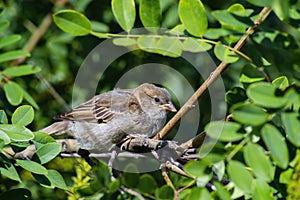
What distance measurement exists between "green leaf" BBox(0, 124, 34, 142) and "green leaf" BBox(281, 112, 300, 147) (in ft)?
3.14

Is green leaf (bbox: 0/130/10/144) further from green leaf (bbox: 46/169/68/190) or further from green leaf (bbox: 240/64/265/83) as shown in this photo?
green leaf (bbox: 240/64/265/83)

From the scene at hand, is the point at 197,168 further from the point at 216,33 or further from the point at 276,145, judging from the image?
the point at 216,33

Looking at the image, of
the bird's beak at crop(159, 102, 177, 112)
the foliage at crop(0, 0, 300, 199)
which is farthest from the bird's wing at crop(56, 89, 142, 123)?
the foliage at crop(0, 0, 300, 199)

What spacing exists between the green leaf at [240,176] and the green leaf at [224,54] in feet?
1.22

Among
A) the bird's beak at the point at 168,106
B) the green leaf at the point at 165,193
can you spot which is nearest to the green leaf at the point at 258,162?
the green leaf at the point at 165,193

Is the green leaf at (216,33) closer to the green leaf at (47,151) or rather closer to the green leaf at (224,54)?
the green leaf at (224,54)

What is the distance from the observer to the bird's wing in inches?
156

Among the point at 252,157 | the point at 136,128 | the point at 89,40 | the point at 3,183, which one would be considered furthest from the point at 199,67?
the point at 252,157

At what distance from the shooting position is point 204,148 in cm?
179

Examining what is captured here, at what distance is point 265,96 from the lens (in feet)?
5.35

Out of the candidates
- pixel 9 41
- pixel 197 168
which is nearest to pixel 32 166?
pixel 197 168

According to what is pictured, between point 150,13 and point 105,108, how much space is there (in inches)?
73.4

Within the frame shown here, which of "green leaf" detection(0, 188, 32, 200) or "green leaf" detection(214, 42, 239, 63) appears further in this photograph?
"green leaf" detection(0, 188, 32, 200)

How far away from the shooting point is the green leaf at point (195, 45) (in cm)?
202
